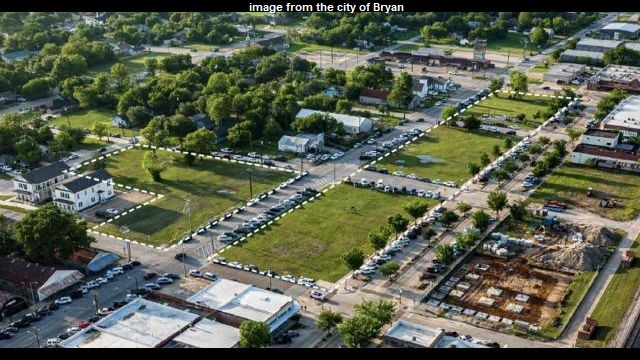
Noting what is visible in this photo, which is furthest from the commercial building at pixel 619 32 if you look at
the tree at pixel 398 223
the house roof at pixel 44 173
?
the house roof at pixel 44 173

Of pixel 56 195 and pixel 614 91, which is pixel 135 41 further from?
pixel 614 91

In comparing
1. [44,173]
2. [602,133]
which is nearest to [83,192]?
[44,173]

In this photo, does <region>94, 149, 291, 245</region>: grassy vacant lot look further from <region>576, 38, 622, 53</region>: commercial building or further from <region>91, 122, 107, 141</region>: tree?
<region>576, 38, 622, 53</region>: commercial building

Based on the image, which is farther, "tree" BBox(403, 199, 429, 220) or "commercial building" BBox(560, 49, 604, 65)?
"commercial building" BBox(560, 49, 604, 65)

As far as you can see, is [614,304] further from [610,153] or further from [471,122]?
[471,122]

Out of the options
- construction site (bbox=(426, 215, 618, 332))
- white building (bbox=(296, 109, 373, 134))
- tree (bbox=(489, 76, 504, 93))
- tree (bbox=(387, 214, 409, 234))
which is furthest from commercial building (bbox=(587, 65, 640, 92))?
tree (bbox=(387, 214, 409, 234))

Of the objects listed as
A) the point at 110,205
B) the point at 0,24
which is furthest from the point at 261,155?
the point at 0,24
